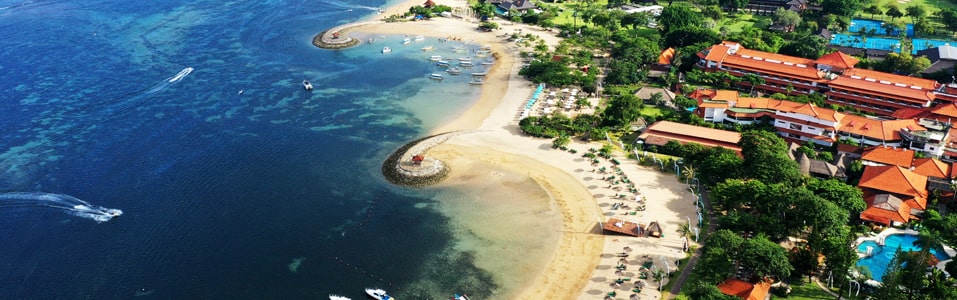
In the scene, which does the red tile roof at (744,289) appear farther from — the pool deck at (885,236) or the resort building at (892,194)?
the resort building at (892,194)

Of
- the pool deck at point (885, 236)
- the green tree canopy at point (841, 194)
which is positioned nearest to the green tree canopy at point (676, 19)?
the green tree canopy at point (841, 194)

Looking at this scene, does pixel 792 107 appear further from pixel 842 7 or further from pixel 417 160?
pixel 842 7

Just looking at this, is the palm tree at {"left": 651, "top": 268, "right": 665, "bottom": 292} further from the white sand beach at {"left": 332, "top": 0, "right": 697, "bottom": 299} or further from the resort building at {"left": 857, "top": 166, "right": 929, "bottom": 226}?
the resort building at {"left": 857, "top": 166, "right": 929, "bottom": 226}

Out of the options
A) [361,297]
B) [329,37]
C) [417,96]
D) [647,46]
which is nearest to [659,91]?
[647,46]

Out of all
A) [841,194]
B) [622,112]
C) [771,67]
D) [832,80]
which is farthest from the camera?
[771,67]

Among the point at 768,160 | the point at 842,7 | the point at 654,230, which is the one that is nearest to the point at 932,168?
the point at 768,160
